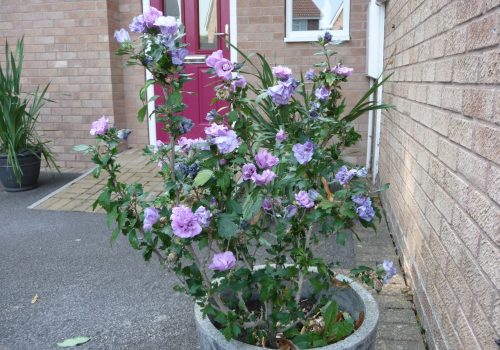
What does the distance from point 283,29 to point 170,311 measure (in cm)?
393

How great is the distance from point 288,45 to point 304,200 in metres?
4.41

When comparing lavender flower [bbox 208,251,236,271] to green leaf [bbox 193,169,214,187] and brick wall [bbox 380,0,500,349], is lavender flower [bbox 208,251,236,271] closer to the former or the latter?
green leaf [bbox 193,169,214,187]

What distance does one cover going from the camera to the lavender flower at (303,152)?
153 cm

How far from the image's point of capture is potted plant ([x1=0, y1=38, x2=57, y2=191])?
4965 millimetres

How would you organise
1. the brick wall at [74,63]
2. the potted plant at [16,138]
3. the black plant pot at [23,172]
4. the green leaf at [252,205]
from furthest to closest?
the brick wall at [74,63]
the black plant pot at [23,172]
the potted plant at [16,138]
the green leaf at [252,205]

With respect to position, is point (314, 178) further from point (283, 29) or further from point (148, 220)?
point (283, 29)

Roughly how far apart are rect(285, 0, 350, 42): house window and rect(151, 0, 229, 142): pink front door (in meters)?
0.80

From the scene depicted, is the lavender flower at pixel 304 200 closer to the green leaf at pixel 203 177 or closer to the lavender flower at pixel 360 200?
the lavender flower at pixel 360 200

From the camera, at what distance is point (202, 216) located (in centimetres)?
147

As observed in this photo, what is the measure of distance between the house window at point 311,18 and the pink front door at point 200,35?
2.63 feet

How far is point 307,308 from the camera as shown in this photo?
2020 mm

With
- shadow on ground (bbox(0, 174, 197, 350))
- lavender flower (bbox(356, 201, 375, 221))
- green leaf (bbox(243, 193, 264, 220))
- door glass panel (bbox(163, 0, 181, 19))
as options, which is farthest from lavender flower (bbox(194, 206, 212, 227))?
door glass panel (bbox(163, 0, 181, 19))

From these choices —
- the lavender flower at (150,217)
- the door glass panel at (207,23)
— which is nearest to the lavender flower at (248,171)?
the lavender flower at (150,217)

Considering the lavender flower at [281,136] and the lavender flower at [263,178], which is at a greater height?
the lavender flower at [281,136]
